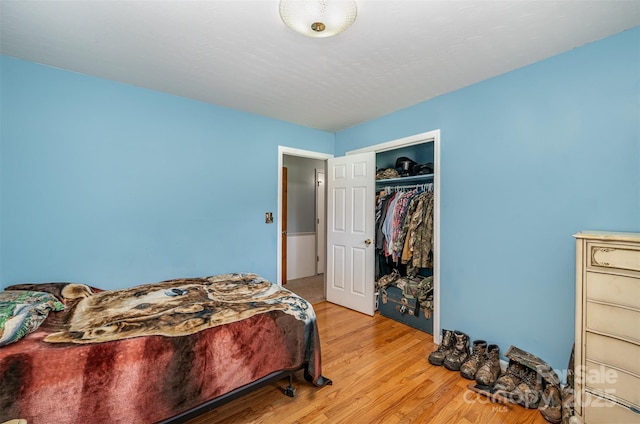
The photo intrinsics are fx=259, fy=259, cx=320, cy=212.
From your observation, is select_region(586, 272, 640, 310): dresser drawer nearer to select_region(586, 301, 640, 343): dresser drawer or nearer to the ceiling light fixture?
select_region(586, 301, 640, 343): dresser drawer

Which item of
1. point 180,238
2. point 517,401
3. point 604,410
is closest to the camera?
point 604,410

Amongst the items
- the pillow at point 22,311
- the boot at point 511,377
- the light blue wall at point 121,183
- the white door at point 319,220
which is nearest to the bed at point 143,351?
the pillow at point 22,311

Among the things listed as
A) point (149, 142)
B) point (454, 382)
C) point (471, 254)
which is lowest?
point (454, 382)

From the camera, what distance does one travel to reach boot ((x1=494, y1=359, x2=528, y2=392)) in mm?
1906

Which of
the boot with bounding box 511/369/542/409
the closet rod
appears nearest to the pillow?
the boot with bounding box 511/369/542/409

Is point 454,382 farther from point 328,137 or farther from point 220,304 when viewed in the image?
point 328,137

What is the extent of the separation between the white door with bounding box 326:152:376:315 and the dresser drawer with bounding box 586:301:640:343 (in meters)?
1.99

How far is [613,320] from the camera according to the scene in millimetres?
1441

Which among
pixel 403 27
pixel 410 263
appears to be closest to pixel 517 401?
pixel 410 263

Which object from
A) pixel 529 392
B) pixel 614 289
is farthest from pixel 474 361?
pixel 614 289

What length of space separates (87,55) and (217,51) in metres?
1.01

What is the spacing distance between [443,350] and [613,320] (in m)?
1.26

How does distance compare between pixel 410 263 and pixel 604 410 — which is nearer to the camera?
pixel 604 410

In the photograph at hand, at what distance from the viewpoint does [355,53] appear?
76.1 inches
